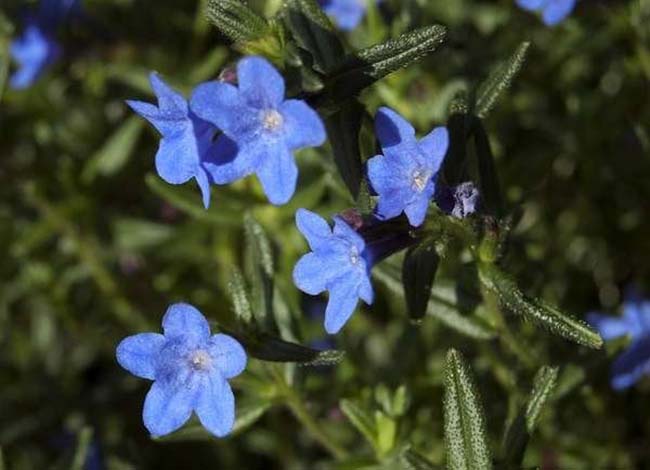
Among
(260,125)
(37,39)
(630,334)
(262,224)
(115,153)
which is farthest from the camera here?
(115,153)

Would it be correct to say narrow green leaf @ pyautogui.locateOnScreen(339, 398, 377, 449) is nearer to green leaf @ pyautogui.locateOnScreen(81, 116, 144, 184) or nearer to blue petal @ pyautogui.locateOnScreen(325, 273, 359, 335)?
blue petal @ pyautogui.locateOnScreen(325, 273, 359, 335)

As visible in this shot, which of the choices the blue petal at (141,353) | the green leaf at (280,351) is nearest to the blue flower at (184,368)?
the blue petal at (141,353)

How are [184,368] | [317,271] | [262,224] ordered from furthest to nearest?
[262,224], [184,368], [317,271]

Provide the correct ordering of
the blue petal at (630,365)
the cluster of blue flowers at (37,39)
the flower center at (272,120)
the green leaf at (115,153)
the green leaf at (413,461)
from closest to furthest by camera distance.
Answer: the flower center at (272,120), the green leaf at (413,461), the blue petal at (630,365), the cluster of blue flowers at (37,39), the green leaf at (115,153)

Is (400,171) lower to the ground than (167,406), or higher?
higher

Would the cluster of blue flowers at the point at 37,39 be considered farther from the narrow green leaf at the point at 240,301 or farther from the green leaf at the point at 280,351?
the green leaf at the point at 280,351

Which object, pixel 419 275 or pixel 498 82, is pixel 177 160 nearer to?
pixel 419 275

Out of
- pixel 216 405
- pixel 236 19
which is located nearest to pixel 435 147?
pixel 236 19
